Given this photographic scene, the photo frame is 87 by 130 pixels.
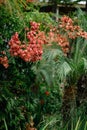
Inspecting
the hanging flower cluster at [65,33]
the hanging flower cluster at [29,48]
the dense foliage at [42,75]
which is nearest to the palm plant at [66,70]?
the dense foliage at [42,75]

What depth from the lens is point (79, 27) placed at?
19.9 feet

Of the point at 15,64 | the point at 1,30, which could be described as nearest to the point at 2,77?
the point at 15,64

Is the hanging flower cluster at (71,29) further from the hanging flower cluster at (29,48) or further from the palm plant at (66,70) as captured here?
the hanging flower cluster at (29,48)

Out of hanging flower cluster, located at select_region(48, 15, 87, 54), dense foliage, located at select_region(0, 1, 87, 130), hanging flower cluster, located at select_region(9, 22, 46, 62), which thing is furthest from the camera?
hanging flower cluster, located at select_region(48, 15, 87, 54)

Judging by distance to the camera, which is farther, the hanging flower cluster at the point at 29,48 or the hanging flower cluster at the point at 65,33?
the hanging flower cluster at the point at 65,33

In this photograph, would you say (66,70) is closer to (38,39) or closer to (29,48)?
(38,39)

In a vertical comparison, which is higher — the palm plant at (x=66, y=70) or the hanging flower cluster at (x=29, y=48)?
the hanging flower cluster at (x=29, y=48)

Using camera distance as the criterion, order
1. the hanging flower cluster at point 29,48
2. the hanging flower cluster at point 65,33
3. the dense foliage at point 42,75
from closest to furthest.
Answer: the hanging flower cluster at point 29,48 < the dense foliage at point 42,75 < the hanging flower cluster at point 65,33

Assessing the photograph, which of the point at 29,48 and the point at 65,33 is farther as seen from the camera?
the point at 65,33

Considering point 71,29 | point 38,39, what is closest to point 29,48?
point 38,39

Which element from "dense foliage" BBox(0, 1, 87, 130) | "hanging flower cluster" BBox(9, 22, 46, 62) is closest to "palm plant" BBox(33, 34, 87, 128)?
"dense foliage" BBox(0, 1, 87, 130)

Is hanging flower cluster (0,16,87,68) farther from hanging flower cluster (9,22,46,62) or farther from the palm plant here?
the palm plant

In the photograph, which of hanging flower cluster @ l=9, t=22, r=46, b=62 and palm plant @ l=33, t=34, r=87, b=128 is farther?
palm plant @ l=33, t=34, r=87, b=128

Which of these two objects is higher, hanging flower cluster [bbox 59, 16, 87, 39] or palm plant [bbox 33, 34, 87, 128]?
hanging flower cluster [bbox 59, 16, 87, 39]
